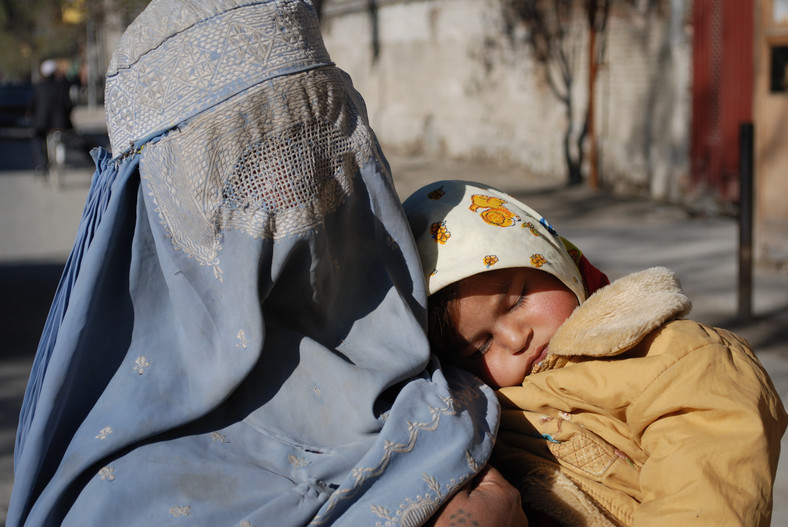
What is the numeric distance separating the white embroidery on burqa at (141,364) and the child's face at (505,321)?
25.9 inches

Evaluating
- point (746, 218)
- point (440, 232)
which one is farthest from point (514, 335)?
point (746, 218)

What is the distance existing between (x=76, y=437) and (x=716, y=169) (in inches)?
342

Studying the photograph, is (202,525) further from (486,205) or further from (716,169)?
(716,169)

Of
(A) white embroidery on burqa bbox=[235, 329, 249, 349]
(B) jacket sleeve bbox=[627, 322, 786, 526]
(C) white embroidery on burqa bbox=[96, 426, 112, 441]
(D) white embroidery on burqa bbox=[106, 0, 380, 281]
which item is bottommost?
(B) jacket sleeve bbox=[627, 322, 786, 526]

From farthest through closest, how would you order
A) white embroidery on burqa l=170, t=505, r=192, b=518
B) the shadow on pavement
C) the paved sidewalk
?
the shadow on pavement < the paved sidewalk < white embroidery on burqa l=170, t=505, r=192, b=518

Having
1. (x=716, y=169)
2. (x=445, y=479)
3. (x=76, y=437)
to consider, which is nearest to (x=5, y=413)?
(x=76, y=437)

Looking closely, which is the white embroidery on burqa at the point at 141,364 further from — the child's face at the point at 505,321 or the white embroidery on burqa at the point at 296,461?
the child's face at the point at 505,321

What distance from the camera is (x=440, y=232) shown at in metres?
1.94

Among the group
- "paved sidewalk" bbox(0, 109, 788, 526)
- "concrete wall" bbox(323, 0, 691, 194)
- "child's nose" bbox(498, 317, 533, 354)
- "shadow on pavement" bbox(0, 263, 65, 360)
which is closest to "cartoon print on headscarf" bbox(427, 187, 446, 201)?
"child's nose" bbox(498, 317, 533, 354)

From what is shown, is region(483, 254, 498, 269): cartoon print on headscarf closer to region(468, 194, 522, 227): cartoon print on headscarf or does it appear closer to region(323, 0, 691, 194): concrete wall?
region(468, 194, 522, 227): cartoon print on headscarf

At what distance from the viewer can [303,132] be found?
1.60 m

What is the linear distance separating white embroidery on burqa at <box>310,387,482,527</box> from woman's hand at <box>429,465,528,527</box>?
28 mm

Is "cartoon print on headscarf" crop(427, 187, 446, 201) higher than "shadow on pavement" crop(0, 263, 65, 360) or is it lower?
higher

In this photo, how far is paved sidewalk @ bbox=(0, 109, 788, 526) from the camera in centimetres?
534
